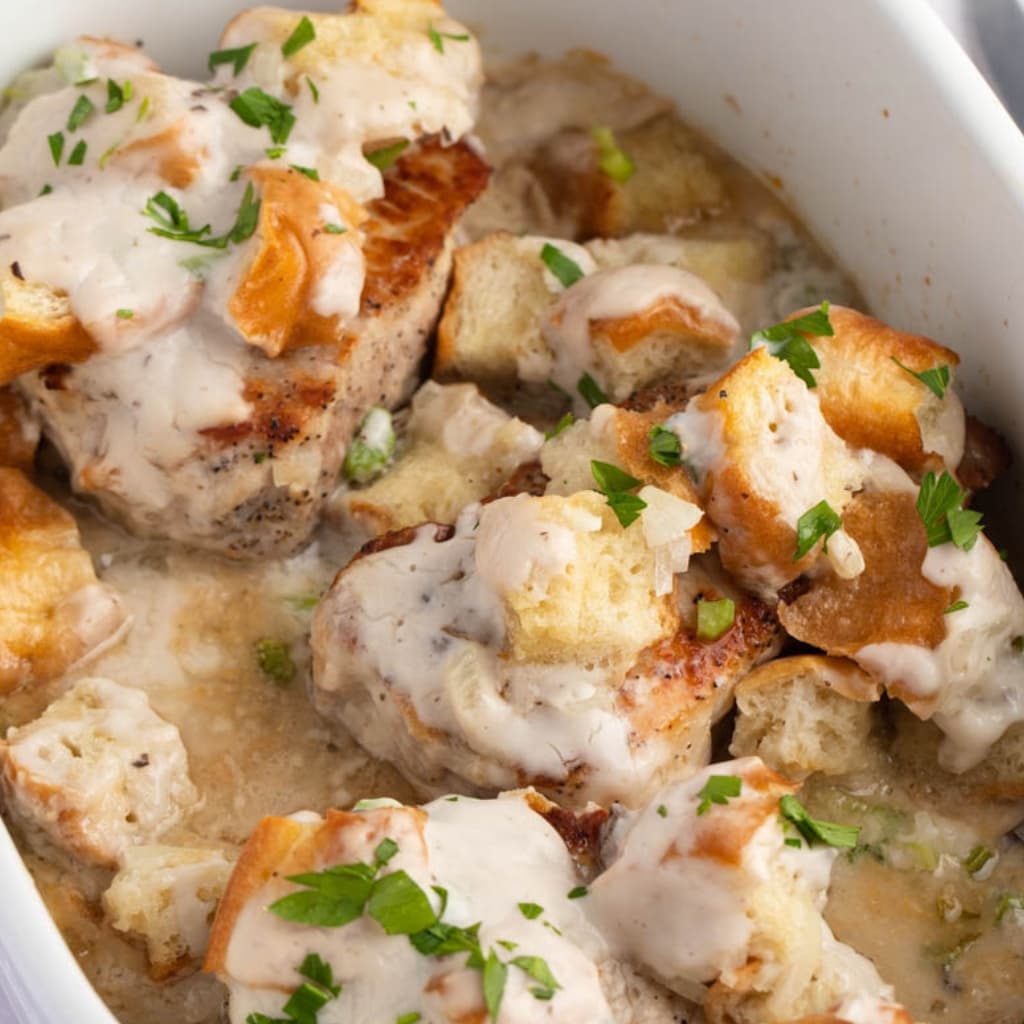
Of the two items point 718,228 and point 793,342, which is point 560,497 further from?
point 718,228

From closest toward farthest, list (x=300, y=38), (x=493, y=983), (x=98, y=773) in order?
(x=493, y=983) < (x=98, y=773) < (x=300, y=38)

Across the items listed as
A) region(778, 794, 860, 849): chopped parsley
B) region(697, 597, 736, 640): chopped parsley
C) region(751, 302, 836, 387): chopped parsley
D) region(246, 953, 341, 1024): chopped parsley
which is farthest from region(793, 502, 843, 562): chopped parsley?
region(246, 953, 341, 1024): chopped parsley

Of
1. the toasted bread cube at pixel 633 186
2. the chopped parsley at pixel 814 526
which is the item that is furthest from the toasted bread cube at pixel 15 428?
the chopped parsley at pixel 814 526

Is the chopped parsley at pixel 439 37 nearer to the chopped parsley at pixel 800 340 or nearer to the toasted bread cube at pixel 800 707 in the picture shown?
the chopped parsley at pixel 800 340

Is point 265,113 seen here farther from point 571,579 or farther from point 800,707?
point 800,707

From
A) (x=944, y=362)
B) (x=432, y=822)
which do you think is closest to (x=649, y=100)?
(x=944, y=362)

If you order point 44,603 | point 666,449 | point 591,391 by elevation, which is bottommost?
point 44,603

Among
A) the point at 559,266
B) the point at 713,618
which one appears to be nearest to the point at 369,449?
the point at 559,266
